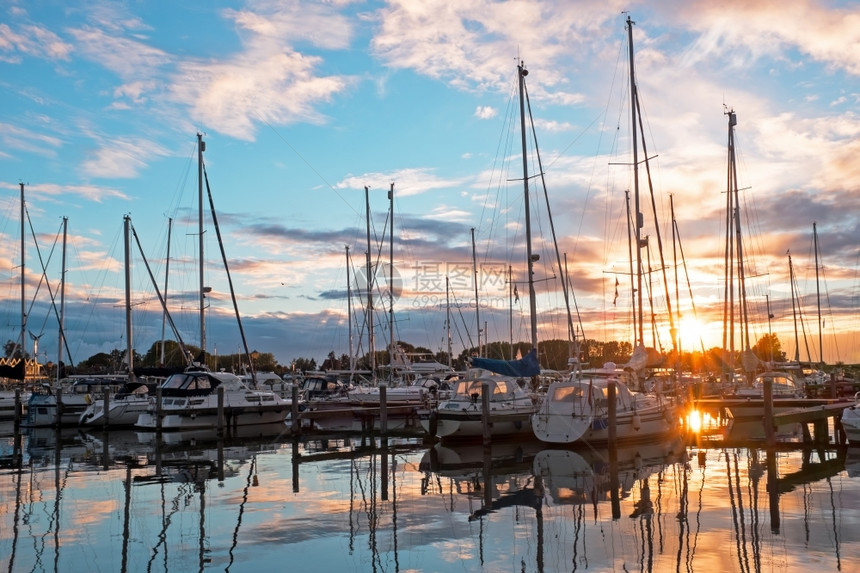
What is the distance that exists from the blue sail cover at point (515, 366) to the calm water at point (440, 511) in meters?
4.06

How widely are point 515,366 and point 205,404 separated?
48.8ft

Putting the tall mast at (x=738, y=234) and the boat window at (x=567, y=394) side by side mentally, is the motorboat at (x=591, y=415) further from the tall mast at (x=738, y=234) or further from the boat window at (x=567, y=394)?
the tall mast at (x=738, y=234)

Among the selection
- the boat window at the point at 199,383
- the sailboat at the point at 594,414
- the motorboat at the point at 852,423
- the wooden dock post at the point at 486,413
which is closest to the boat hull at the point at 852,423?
the motorboat at the point at 852,423

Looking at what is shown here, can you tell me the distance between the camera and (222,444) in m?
30.5

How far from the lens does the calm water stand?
1220cm

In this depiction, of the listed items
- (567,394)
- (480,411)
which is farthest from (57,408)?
(567,394)

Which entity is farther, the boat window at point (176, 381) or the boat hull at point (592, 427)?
the boat window at point (176, 381)

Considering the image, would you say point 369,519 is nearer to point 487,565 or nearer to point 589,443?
point 487,565

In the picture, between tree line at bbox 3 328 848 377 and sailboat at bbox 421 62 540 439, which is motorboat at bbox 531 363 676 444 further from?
tree line at bbox 3 328 848 377

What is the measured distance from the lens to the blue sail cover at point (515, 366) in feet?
97.0

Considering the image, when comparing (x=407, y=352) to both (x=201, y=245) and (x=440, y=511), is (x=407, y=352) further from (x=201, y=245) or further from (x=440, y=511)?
(x=440, y=511)

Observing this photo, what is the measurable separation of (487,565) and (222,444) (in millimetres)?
20881

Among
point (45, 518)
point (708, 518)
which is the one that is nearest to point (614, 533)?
point (708, 518)

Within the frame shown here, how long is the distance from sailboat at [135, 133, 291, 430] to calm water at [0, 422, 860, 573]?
7603 mm
